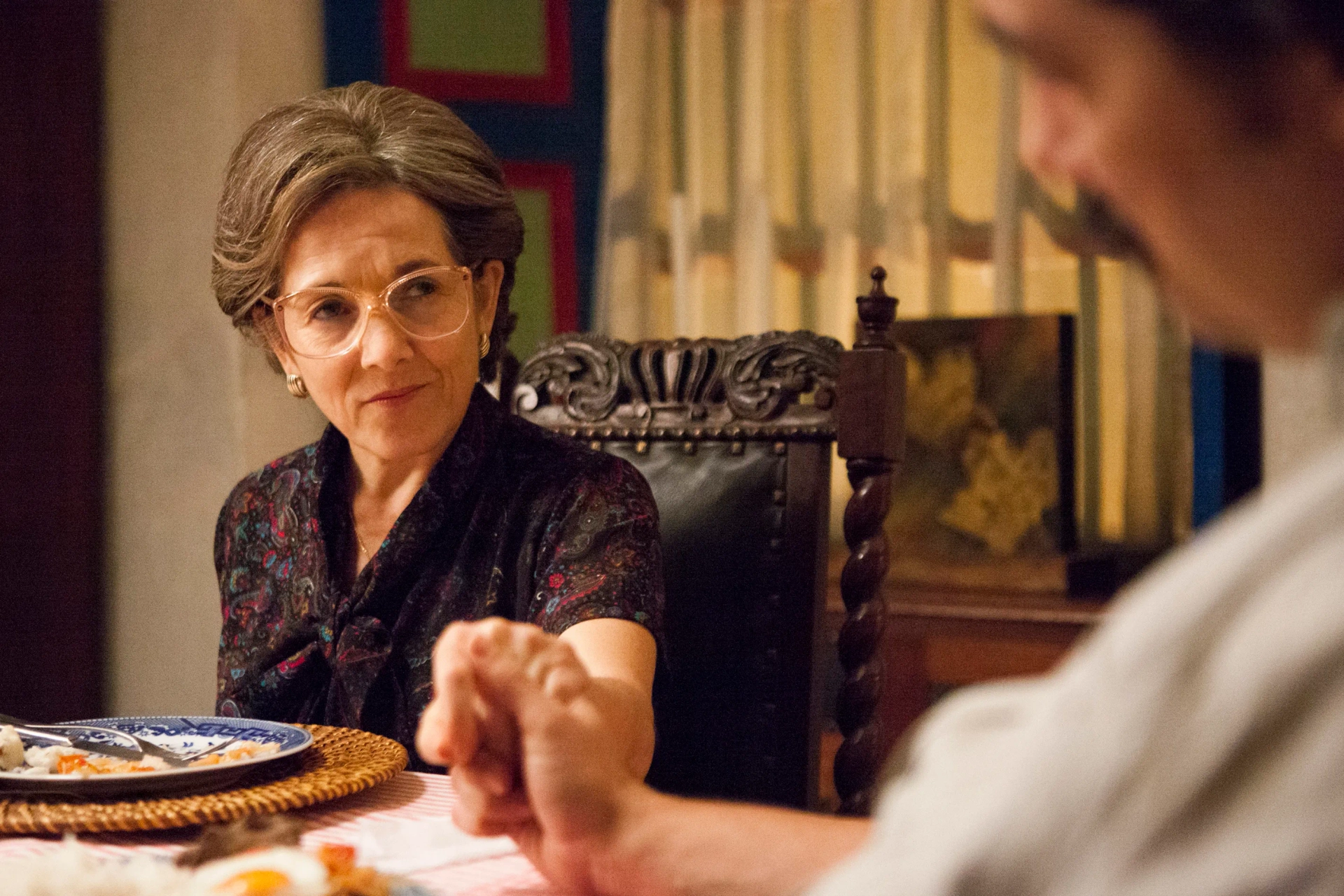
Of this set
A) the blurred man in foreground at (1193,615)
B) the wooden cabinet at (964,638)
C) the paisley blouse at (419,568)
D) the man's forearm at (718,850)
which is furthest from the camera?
the wooden cabinet at (964,638)

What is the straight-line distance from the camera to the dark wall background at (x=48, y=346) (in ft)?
8.72

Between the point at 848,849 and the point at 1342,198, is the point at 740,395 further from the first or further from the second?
the point at 1342,198

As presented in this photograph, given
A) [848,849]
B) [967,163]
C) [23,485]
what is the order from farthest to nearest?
[967,163] → [23,485] → [848,849]

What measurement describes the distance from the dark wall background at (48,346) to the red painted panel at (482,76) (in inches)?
25.3

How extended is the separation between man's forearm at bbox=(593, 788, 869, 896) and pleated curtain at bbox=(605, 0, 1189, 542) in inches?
82.7

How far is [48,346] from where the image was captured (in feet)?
8.89

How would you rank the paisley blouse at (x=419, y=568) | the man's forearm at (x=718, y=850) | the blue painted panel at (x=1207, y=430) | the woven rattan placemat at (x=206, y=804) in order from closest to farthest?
the man's forearm at (x=718, y=850)
the woven rattan placemat at (x=206, y=804)
the paisley blouse at (x=419, y=568)
the blue painted panel at (x=1207, y=430)

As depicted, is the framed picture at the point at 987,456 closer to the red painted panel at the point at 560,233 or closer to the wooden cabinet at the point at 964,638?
the wooden cabinet at the point at 964,638

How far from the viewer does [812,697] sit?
144cm

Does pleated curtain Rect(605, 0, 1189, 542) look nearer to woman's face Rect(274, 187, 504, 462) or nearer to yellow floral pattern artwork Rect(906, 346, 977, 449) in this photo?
yellow floral pattern artwork Rect(906, 346, 977, 449)

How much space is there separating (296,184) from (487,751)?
32.1 inches

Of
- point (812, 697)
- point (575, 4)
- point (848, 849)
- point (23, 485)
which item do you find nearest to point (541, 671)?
point (848, 849)

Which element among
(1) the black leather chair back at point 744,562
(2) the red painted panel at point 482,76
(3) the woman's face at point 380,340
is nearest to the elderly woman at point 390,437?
(3) the woman's face at point 380,340

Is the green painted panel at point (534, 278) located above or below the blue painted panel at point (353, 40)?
below
